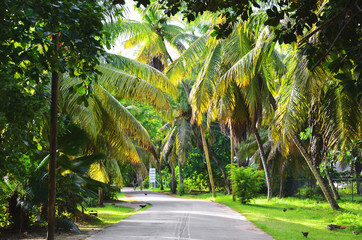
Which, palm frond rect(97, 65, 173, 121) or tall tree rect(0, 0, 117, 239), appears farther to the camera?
palm frond rect(97, 65, 173, 121)

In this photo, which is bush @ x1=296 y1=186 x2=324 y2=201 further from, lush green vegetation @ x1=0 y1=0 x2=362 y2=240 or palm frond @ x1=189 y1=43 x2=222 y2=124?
palm frond @ x1=189 y1=43 x2=222 y2=124

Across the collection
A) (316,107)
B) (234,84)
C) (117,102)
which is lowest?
(316,107)

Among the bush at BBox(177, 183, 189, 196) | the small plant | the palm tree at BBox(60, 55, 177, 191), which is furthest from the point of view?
the bush at BBox(177, 183, 189, 196)

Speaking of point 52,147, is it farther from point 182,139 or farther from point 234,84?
point 182,139

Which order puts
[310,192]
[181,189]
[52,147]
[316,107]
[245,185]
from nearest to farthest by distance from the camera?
[52,147], [316,107], [245,185], [310,192], [181,189]

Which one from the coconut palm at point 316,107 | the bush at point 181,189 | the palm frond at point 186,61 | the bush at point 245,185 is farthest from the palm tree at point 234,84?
the bush at point 181,189

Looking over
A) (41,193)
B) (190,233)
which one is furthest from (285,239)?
(41,193)

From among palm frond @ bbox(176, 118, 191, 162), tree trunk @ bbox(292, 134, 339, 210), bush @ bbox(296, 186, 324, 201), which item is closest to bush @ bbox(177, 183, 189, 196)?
palm frond @ bbox(176, 118, 191, 162)

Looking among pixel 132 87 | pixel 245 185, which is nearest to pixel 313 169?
pixel 245 185

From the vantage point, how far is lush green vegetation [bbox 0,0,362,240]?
188 inches

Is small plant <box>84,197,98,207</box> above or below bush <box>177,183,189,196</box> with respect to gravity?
below

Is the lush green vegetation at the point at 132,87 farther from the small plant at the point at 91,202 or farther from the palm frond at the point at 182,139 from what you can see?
the palm frond at the point at 182,139

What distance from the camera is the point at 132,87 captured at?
1378 cm

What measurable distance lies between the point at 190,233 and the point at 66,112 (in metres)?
5.62
